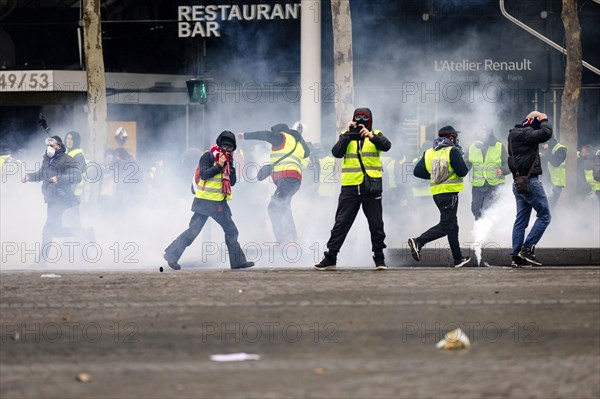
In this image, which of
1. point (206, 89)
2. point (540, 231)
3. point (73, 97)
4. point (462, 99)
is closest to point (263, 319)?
point (540, 231)

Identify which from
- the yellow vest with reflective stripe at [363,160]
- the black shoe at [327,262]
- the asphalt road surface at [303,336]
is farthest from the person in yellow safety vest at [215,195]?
the asphalt road surface at [303,336]

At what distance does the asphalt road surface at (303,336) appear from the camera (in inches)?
250

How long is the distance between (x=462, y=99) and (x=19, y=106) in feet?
31.2

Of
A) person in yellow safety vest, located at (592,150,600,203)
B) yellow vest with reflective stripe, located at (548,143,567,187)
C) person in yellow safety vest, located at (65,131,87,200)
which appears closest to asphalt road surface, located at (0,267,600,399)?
person in yellow safety vest, located at (65,131,87,200)

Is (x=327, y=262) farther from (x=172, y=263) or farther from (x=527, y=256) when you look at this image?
(x=527, y=256)

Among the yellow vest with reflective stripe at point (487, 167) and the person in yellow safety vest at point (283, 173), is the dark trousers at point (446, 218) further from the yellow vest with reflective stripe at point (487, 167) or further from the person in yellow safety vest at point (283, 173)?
the yellow vest with reflective stripe at point (487, 167)

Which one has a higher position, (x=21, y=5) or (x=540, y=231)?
(x=21, y=5)

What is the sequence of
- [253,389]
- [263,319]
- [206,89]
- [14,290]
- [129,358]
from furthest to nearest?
[206,89] → [14,290] → [263,319] → [129,358] → [253,389]

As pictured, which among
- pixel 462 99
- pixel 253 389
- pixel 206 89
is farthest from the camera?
pixel 462 99

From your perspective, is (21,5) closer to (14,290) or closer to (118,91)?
(118,91)

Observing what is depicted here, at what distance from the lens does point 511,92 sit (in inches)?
1015

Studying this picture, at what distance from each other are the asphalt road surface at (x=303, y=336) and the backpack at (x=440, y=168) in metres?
2.25

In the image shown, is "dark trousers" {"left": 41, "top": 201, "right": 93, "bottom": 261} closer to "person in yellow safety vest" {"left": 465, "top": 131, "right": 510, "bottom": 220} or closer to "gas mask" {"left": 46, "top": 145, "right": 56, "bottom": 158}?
"gas mask" {"left": 46, "top": 145, "right": 56, "bottom": 158}

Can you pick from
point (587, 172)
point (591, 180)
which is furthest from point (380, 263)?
point (587, 172)
